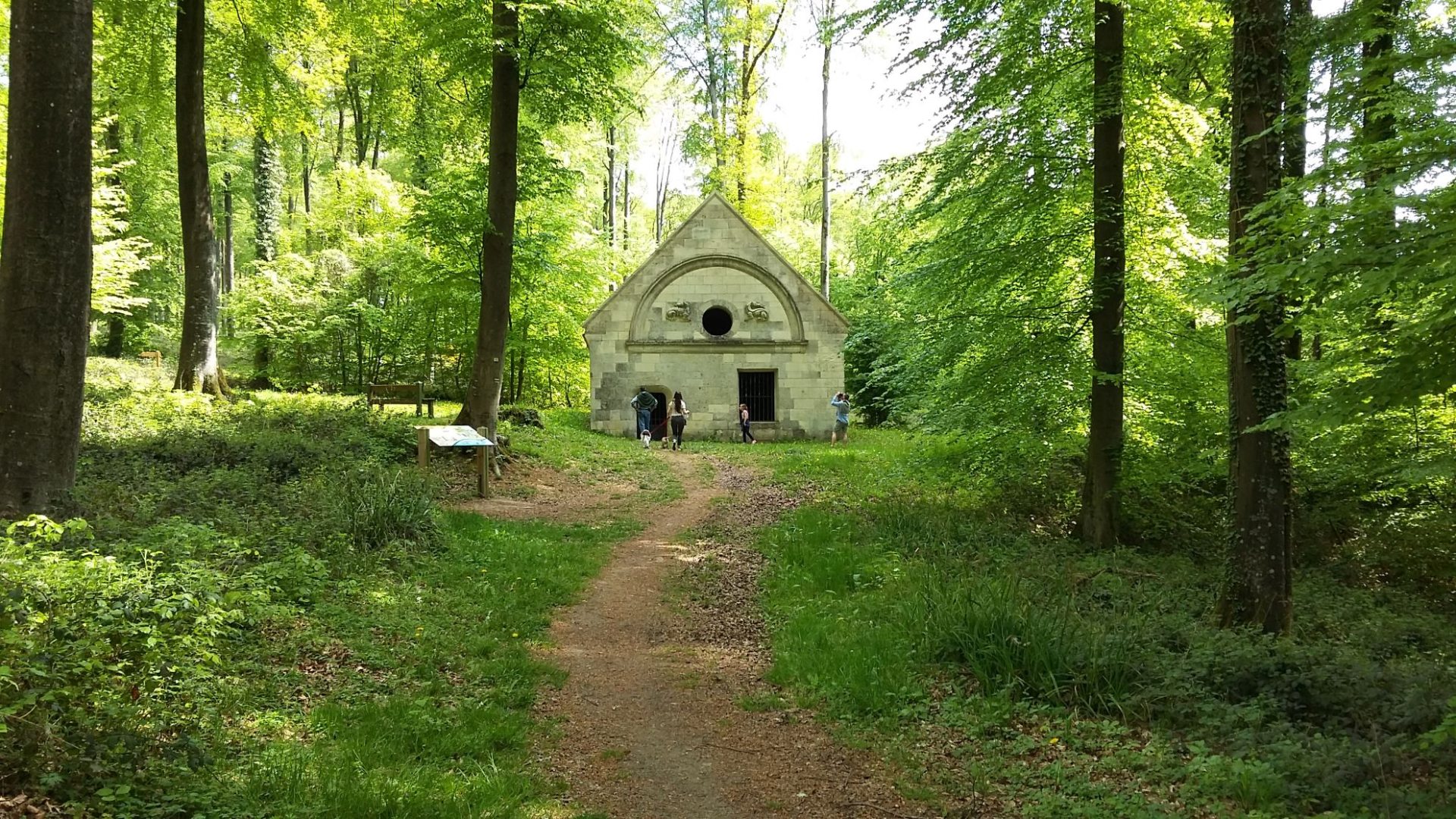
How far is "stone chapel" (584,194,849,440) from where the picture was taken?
2147cm

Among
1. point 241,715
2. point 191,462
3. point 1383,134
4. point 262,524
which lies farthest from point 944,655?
point 191,462

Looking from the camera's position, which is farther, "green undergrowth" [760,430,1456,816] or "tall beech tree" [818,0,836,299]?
"tall beech tree" [818,0,836,299]

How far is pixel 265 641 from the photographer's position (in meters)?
5.11

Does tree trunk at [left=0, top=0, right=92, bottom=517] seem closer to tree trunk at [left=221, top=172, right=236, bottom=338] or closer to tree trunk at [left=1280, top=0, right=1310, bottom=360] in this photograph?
tree trunk at [left=1280, top=0, right=1310, bottom=360]

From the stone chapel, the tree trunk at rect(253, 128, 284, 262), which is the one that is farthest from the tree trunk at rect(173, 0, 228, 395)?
the tree trunk at rect(253, 128, 284, 262)

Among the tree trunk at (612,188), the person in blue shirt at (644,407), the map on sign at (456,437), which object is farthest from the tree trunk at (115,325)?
the map on sign at (456,437)

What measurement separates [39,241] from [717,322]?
1734 centimetres

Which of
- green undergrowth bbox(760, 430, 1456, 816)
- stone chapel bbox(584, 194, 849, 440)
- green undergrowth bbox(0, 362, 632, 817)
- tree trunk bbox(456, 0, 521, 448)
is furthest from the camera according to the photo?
stone chapel bbox(584, 194, 849, 440)

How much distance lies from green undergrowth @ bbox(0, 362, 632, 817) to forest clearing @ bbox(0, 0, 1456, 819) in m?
0.03

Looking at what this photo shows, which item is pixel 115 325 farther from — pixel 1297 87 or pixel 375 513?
pixel 1297 87

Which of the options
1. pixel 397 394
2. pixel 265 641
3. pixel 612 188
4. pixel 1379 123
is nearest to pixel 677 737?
pixel 265 641

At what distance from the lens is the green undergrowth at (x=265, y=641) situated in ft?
11.0

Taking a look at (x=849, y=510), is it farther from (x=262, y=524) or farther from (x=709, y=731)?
(x=262, y=524)

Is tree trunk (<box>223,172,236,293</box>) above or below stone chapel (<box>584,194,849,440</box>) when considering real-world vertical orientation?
above
